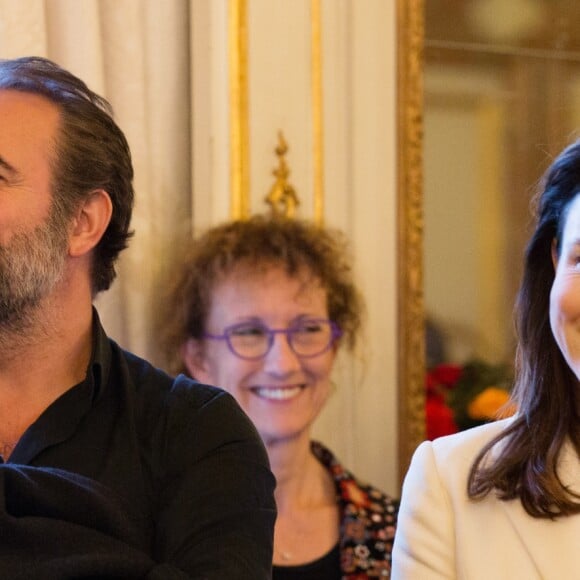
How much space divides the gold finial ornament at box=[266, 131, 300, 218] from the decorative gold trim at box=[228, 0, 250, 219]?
0.08 metres

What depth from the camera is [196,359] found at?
2.61m

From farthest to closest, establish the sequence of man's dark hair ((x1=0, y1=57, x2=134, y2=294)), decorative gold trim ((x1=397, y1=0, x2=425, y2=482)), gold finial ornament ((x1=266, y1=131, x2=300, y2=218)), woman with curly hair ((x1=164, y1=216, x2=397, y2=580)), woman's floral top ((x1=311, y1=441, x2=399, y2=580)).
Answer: decorative gold trim ((x1=397, y1=0, x2=425, y2=482)) → gold finial ornament ((x1=266, y1=131, x2=300, y2=218)) → woman with curly hair ((x1=164, y1=216, x2=397, y2=580)) → woman's floral top ((x1=311, y1=441, x2=399, y2=580)) → man's dark hair ((x1=0, y1=57, x2=134, y2=294))

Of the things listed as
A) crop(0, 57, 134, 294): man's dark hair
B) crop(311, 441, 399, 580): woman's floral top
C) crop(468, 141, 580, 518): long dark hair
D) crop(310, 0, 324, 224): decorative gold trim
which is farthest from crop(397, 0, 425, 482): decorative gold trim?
crop(0, 57, 134, 294): man's dark hair

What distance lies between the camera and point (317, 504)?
8.49ft

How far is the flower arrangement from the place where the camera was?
2939 millimetres

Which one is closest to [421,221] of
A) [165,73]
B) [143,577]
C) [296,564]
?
[165,73]

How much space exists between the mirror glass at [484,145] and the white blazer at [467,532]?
111 centimetres

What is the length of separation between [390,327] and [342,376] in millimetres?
162

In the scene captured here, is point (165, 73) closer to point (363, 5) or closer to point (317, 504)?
point (363, 5)

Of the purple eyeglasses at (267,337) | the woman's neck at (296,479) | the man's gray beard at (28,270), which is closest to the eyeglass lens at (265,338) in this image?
the purple eyeglasses at (267,337)

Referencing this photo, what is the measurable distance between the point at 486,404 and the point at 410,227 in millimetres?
453

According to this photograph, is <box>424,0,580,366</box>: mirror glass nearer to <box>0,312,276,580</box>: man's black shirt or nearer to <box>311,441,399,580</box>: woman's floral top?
<box>311,441,399,580</box>: woman's floral top

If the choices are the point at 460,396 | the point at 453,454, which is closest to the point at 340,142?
→ the point at 460,396

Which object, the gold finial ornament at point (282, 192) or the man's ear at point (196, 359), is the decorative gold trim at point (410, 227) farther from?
the man's ear at point (196, 359)
